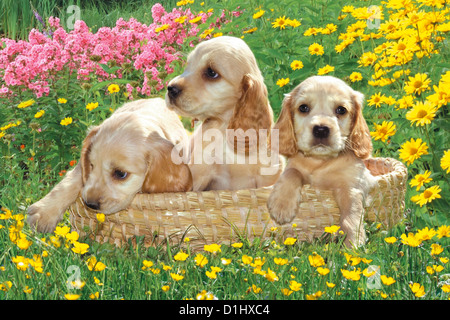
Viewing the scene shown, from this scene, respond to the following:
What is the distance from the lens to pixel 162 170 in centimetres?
312

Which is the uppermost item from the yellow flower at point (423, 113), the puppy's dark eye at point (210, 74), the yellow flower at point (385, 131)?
the puppy's dark eye at point (210, 74)

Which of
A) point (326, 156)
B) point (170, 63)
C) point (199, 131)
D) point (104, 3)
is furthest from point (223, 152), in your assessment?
point (104, 3)

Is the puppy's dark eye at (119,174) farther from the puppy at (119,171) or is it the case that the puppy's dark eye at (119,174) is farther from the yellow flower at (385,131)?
the yellow flower at (385,131)

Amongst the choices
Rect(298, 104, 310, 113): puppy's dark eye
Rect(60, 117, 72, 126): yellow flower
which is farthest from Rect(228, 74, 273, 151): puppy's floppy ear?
Rect(60, 117, 72, 126): yellow flower

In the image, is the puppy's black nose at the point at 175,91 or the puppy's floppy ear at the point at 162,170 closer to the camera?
the puppy's floppy ear at the point at 162,170

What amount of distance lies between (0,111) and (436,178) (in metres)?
4.01

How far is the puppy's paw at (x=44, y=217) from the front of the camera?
323 cm

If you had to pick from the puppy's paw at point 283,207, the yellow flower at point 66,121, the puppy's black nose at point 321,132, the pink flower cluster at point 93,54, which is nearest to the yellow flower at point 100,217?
the puppy's paw at point 283,207

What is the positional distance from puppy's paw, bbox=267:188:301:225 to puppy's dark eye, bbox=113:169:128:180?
843 millimetres

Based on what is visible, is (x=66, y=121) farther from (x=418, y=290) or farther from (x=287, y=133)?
(x=418, y=290)

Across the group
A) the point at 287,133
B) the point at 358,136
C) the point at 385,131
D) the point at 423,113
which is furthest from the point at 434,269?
the point at 385,131

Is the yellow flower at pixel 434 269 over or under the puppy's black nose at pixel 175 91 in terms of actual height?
under

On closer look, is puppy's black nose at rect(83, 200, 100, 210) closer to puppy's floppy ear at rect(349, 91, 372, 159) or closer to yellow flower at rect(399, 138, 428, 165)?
puppy's floppy ear at rect(349, 91, 372, 159)

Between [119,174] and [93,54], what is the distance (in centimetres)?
232
